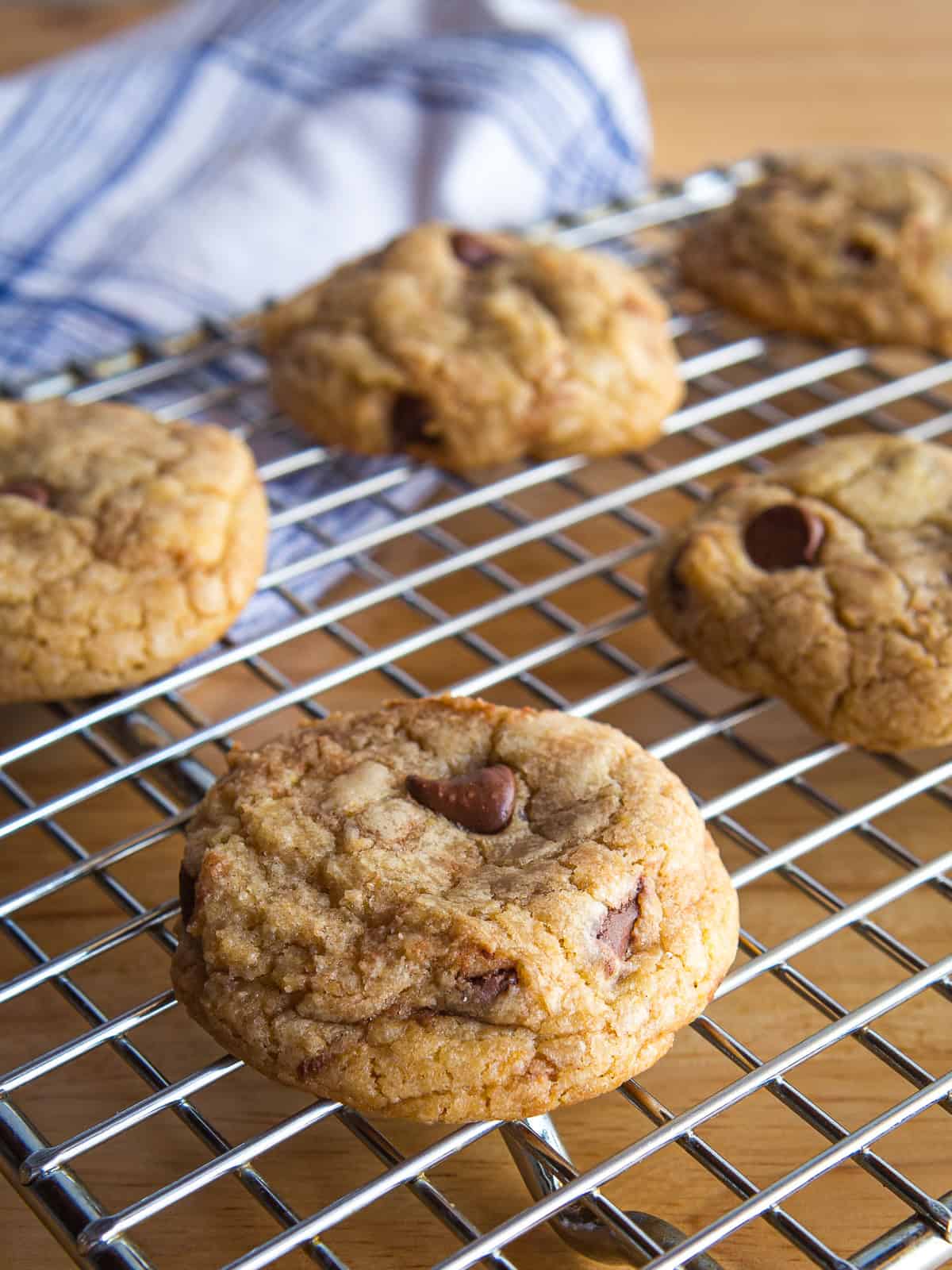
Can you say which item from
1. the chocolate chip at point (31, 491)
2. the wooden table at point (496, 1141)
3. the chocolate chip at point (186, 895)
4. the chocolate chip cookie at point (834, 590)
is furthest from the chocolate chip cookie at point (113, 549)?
the chocolate chip cookie at point (834, 590)

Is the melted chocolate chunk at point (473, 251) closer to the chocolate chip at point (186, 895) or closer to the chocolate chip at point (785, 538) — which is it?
the chocolate chip at point (785, 538)

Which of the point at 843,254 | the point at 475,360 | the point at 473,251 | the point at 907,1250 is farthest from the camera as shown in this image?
the point at 843,254

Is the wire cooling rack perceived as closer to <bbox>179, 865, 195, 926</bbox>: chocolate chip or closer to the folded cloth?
<bbox>179, 865, 195, 926</bbox>: chocolate chip

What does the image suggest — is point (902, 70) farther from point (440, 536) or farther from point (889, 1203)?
point (889, 1203)

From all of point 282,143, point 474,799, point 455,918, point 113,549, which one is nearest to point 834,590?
point 474,799

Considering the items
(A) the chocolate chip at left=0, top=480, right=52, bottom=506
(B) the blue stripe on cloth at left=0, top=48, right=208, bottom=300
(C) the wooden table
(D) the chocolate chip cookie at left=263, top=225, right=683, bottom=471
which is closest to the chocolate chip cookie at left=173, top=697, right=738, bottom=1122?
(C) the wooden table

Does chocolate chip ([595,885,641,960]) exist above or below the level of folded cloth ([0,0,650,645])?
below

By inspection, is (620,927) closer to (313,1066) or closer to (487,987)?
(487,987)
